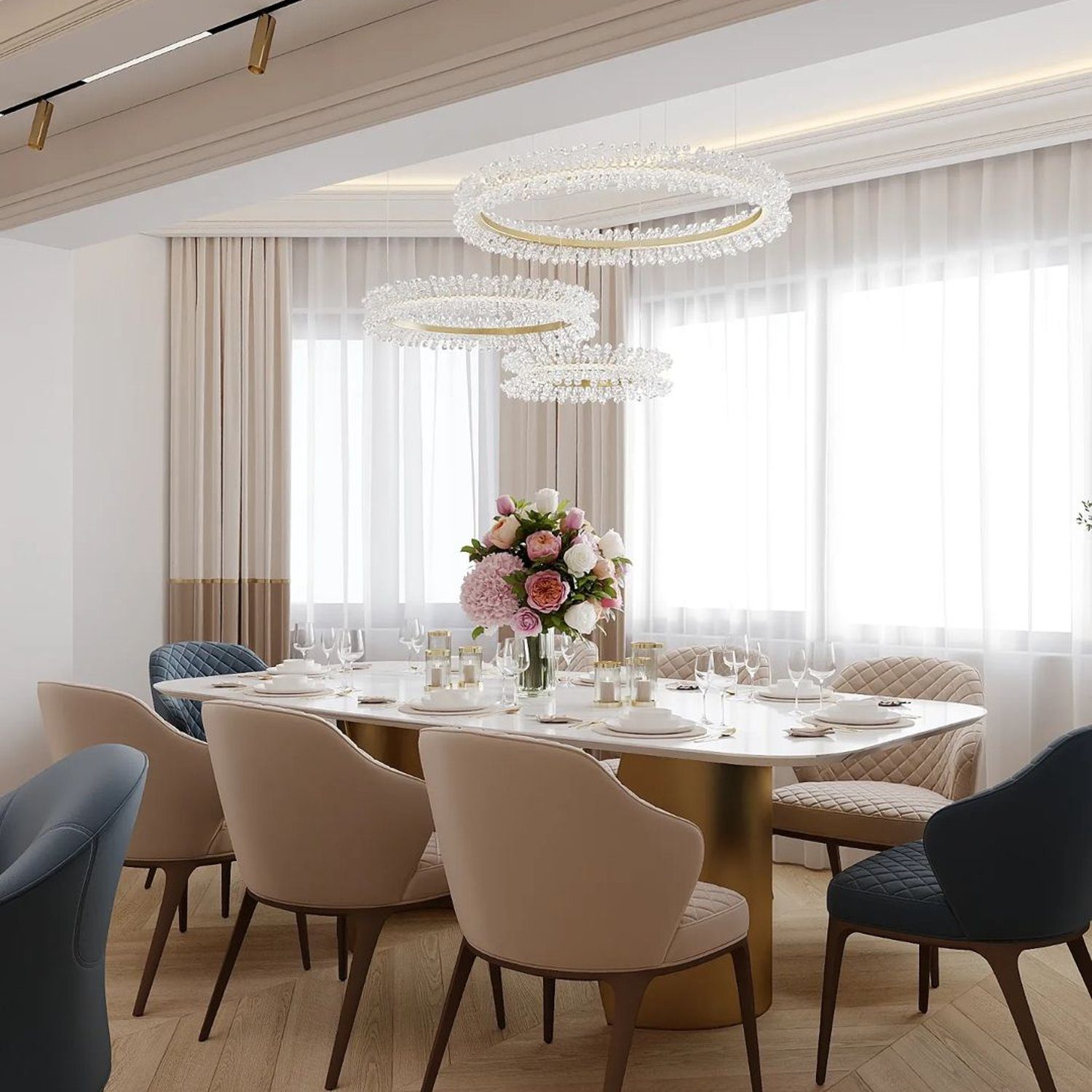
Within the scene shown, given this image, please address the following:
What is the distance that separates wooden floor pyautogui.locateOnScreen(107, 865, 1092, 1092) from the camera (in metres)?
2.78

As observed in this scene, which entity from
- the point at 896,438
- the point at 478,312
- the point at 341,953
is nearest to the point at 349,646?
the point at 341,953

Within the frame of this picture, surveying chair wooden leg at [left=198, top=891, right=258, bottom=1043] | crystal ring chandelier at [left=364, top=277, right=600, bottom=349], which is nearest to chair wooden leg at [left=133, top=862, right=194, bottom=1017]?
chair wooden leg at [left=198, top=891, right=258, bottom=1043]

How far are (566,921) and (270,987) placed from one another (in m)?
1.44

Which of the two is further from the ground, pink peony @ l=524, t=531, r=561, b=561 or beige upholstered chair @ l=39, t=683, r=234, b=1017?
pink peony @ l=524, t=531, r=561, b=561

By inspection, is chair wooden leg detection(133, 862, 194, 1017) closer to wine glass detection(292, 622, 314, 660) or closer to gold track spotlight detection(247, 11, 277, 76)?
wine glass detection(292, 622, 314, 660)

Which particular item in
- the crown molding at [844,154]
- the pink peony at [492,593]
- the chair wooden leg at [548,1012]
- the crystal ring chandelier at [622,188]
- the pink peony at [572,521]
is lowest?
the chair wooden leg at [548,1012]

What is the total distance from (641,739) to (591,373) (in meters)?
1.95

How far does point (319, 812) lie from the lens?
2.72m

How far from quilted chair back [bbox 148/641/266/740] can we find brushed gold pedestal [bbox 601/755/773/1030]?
1.93 metres

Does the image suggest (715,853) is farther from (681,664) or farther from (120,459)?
(120,459)

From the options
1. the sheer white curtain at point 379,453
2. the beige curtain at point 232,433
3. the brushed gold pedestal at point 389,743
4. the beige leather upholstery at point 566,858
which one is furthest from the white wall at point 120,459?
the beige leather upholstery at point 566,858

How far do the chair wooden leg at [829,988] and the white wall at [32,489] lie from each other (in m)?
3.10

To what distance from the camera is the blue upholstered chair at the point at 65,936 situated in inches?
68.3

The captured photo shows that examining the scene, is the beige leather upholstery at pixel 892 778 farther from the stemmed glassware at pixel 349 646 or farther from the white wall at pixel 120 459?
the white wall at pixel 120 459
